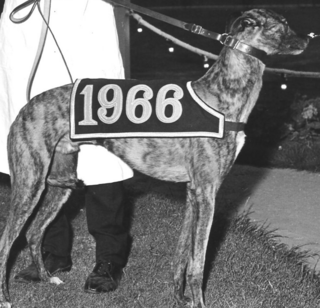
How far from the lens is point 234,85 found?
4180 mm

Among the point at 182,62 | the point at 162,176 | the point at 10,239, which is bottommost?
the point at 182,62

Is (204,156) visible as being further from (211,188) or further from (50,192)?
(50,192)

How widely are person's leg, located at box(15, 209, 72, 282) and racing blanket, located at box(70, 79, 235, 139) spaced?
3.94 ft

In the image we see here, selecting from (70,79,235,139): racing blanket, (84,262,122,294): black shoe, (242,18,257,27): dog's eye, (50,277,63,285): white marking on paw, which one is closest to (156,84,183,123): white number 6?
(70,79,235,139): racing blanket

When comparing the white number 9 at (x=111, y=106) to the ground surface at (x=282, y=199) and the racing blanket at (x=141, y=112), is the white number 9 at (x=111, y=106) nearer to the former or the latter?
the racing blanket at (x=141, y=112)

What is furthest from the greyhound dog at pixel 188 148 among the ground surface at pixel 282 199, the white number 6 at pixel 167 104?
the ground surface at pixel 282 199

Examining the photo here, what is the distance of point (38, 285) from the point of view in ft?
16.1

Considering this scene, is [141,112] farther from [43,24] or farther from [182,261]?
[43,24]

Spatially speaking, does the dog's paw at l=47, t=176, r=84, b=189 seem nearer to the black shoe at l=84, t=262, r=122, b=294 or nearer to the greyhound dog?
→ the greyhound dog

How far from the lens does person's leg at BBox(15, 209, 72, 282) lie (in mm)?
5207

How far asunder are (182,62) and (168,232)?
29.6ft

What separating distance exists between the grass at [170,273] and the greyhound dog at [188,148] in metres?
0.28

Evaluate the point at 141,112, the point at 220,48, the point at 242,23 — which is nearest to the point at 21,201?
the point at 141,112

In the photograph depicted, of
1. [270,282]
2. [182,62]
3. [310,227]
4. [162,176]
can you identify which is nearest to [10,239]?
[162,176]
